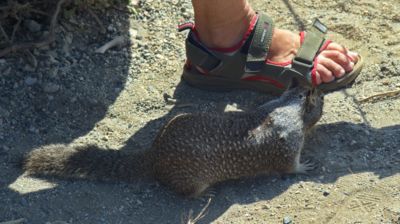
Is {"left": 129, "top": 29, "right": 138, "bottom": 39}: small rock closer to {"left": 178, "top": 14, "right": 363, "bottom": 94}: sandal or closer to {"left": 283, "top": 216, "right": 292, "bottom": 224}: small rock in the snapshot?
{"left": 178, "top": 14, "right": 363, "bottom": 94}: sandal

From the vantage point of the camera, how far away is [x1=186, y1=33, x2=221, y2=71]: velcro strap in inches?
170

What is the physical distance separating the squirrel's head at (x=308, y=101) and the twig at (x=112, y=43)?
4.55 feet

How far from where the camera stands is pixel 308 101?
395cm

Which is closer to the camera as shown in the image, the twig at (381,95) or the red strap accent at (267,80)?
the twig at (381,95)

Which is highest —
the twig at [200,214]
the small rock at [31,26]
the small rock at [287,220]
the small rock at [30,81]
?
the small rock at [31,26]

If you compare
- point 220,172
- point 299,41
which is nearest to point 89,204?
point 220,172

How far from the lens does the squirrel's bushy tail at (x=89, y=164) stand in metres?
3.76

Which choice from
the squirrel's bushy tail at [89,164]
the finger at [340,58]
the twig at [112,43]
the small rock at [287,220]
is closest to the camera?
the small rock at [287,220]

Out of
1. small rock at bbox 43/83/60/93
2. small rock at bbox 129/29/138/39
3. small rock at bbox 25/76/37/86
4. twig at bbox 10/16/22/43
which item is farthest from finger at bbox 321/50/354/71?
twig at bbox 10/16/22/43

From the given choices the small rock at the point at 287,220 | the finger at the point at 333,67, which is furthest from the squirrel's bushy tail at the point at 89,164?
the finger at the point at 333,67

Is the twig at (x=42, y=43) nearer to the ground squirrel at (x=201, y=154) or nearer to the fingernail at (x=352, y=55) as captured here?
the ground squirrel at (x=201, y=154)

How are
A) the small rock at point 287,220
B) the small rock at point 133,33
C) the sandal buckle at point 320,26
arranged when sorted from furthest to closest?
the small rock at point 133,33
the sandal buckle at point 320,26
the small rock at point 287,220

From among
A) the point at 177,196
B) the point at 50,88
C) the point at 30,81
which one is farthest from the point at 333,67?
the point at 30,81

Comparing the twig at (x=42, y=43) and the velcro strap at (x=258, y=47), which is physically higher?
the twig at (x=42, y=43)
